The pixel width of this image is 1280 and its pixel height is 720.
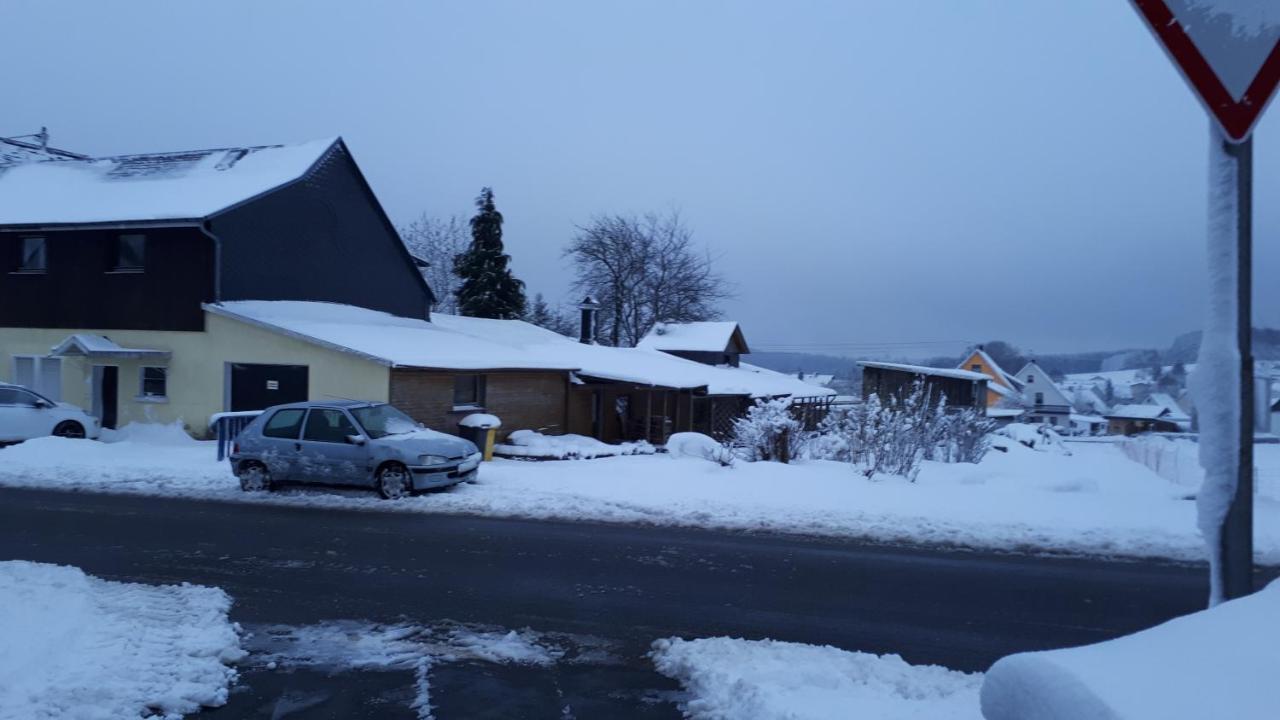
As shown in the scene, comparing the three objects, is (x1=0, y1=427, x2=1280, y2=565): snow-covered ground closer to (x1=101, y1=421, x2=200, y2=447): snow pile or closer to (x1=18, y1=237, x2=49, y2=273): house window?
(x1=101, y1=421, x2=200, y2=447): snow pile

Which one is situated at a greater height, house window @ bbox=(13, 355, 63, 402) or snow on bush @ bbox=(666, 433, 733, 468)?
house window @ bbox=(13, 355, 63, 402)

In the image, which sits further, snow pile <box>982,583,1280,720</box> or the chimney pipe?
the chimney pipe

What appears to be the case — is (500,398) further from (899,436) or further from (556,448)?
(899,436)

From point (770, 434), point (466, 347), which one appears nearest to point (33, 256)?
point (466, 347)

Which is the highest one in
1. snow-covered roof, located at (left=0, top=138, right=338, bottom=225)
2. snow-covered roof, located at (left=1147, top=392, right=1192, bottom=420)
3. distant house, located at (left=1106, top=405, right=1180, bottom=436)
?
snow-covered roof, located at (left=0, top=138, right=338, bottom=225)

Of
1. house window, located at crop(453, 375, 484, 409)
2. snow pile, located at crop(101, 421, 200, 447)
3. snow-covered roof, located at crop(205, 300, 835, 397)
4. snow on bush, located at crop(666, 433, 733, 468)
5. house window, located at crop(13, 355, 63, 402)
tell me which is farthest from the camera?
house window, located at crop(13, 355, 63, 402)

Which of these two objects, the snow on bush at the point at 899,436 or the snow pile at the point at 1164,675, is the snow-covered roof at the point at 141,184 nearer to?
the snow on bush at the point at 899,436

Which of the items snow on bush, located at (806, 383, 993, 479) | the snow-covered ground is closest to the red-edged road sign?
the snow-covered ground

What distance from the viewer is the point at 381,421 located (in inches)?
615

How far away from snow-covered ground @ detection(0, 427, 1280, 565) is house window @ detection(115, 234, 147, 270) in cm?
607

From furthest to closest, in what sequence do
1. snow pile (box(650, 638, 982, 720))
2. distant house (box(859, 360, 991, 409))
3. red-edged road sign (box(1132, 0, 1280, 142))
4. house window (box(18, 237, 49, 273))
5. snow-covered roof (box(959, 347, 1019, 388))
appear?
snow-covered roof (box(959, 347, 1019, 388)) → distant house (box(859, 360, 991, 409)) → house window (box(18, 237, 49, 273)) → snow pile (box(650, 638, 982, 720)) → red-edged road sign (box(1132, 0, 1280, 142))

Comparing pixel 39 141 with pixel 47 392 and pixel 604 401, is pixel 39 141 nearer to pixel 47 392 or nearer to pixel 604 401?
pixel 47 392

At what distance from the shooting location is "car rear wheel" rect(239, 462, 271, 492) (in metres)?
15.4

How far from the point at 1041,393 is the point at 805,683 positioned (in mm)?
80558
